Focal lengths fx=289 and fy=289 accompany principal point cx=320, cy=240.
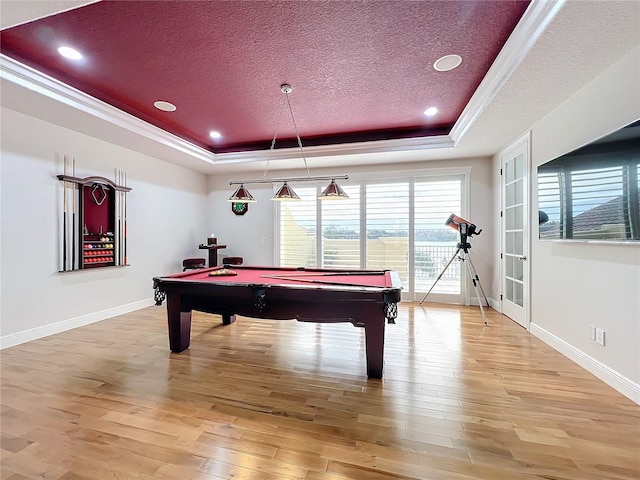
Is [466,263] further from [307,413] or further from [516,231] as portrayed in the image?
[307,413]

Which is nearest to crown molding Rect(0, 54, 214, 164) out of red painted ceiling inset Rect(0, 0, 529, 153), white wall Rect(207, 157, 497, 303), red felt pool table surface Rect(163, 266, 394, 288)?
red painted ceiling inset Rect(0, 0, 529, 153)

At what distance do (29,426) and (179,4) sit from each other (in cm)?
287

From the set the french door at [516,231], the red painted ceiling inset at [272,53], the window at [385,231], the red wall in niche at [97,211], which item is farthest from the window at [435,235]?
the red wall in niche at [97,211]

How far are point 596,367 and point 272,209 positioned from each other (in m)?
5.06

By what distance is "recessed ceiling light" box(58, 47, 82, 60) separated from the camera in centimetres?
238

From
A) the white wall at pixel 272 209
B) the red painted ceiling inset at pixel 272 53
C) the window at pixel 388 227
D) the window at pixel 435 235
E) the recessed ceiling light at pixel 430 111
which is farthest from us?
the window at pixel 388 227

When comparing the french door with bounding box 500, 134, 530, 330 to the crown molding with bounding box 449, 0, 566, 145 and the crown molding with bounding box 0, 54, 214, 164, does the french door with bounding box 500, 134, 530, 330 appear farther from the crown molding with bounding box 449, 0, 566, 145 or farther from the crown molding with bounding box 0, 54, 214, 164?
the crown molding with bounding box 0, 54, 214, 164

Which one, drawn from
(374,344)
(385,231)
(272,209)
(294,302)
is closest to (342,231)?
(385,231)

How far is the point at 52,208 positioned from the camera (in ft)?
11.5

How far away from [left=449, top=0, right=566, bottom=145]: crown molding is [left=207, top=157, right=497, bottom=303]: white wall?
67.3 inches

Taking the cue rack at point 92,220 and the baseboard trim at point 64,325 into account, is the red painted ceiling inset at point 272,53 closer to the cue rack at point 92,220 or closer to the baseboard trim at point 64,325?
the cue rack at point 92,220

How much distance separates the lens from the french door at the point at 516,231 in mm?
3670

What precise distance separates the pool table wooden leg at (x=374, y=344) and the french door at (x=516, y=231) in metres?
2.42

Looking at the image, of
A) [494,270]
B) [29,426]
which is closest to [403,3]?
[29,426]
